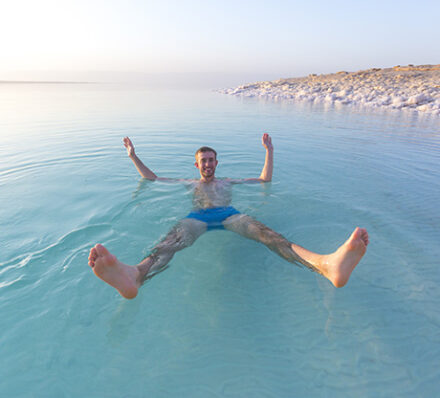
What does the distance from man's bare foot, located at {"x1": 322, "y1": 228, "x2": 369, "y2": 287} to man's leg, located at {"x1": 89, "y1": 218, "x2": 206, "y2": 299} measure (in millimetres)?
1604

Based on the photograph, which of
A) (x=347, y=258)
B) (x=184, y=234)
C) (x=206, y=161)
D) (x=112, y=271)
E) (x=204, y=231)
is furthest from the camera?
(x=206, y=161)

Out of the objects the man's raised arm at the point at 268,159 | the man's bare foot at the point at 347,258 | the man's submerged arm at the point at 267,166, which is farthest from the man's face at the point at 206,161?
the man's bare foot at the point at 347,258

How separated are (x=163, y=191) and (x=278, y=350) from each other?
3.77m

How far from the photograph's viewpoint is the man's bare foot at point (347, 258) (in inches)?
86.6

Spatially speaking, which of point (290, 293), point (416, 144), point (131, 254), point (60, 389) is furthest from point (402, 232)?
point (416, 144)

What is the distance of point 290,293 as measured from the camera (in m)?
2.68

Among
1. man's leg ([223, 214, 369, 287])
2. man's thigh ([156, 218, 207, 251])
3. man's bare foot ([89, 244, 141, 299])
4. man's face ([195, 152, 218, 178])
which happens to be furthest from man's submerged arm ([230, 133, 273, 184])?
man's bare foot ([89, 244, 141, 299])

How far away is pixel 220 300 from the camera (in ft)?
8.44

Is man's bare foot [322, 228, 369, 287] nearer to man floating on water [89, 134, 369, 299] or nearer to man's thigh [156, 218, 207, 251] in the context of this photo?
man floating on water [89, 134, 369, 299]

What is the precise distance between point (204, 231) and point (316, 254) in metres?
Answer: 1.47

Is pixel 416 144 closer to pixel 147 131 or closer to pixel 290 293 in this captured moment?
pixel 290 293

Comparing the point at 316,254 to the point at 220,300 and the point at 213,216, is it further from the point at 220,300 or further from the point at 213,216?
the point at 213,216

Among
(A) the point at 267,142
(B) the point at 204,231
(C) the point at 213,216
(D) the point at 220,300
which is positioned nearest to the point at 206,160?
(C) the point at 213,216

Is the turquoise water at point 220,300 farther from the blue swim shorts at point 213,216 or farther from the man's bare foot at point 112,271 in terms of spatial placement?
the man's bare foot at point 112,271
